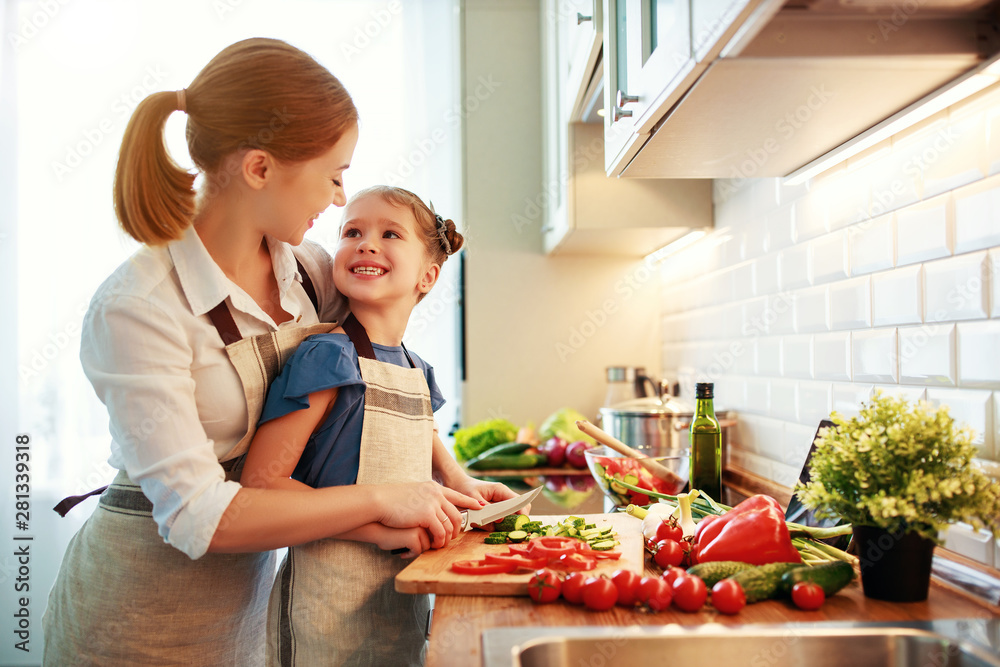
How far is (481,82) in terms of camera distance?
273cm

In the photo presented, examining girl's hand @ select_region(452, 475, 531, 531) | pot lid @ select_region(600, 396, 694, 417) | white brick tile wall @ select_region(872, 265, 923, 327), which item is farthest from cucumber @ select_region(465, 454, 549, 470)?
white brick tile wall @ select_region(872, 265, 923, 327)

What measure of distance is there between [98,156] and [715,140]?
2.33 meters

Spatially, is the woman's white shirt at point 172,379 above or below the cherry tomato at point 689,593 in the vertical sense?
above

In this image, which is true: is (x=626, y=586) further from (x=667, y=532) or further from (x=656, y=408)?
(x=656, y=408)

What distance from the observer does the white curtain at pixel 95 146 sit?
2.49 meters

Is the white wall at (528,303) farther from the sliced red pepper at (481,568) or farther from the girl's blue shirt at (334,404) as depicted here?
the sliced red pepper at (481,568)

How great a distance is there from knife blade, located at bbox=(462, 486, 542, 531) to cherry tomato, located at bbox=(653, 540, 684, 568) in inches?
8.4

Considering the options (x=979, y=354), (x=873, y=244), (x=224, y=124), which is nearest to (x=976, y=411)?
(x=979, y=354)

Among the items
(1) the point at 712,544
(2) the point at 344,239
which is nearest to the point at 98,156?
(2) the point at 344,239

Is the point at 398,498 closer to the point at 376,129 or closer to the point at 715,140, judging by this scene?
the point at 715,140

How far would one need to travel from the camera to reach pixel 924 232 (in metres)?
Answer: 0.99

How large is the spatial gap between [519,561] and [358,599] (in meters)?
0.26

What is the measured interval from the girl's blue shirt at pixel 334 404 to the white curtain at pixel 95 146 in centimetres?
151

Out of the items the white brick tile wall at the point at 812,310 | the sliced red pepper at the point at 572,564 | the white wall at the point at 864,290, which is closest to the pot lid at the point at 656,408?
the white wall at the point at 864,290
